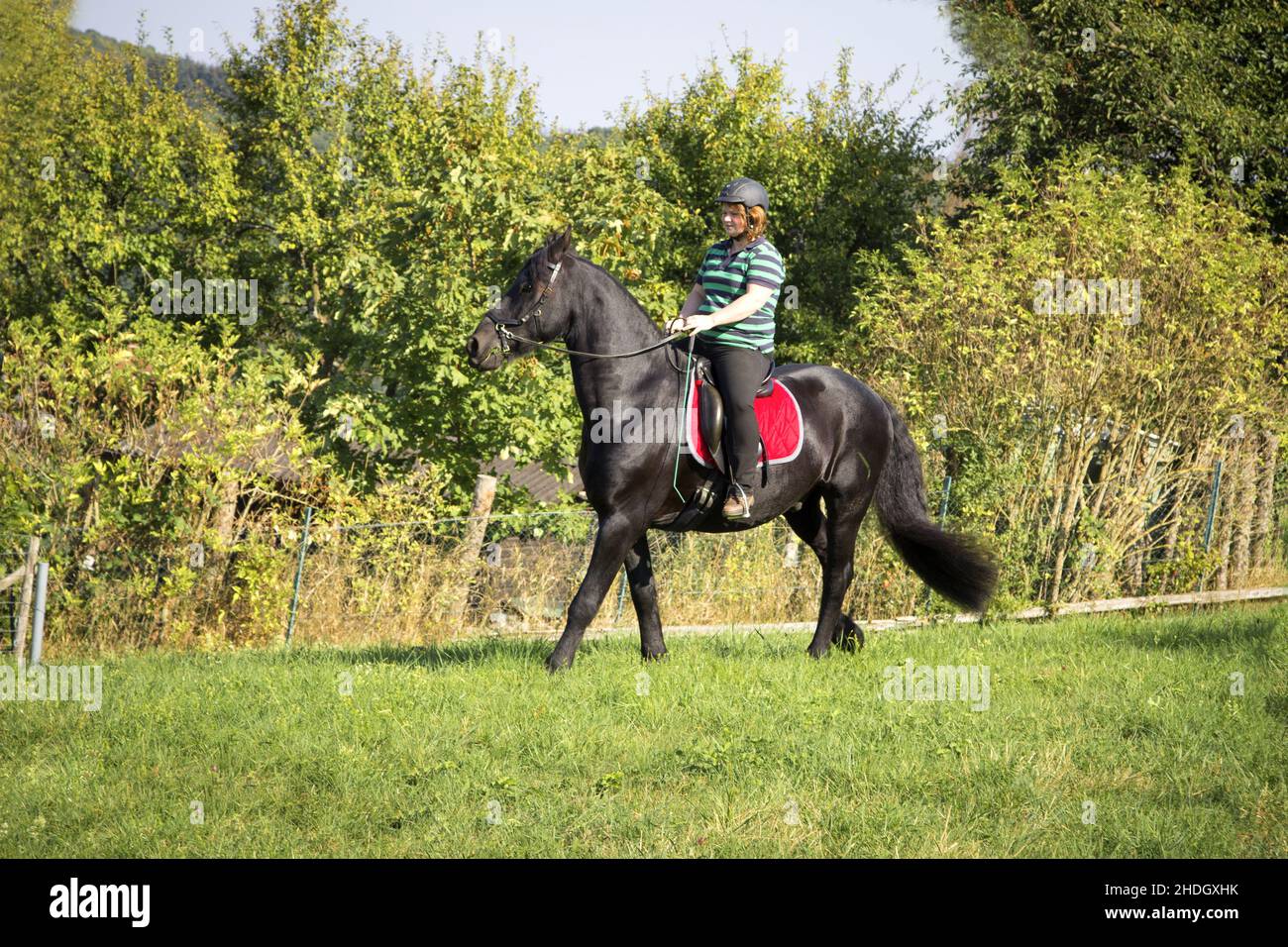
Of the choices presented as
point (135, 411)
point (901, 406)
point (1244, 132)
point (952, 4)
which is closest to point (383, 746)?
point (135, 411)

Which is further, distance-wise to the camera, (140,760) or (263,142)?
(263,142)

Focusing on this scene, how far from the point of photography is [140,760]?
6.27 metres

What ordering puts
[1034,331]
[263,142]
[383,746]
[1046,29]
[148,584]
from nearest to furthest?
[383,746] < [148,584] < [1034,331] < [1046,29] < [263,142]

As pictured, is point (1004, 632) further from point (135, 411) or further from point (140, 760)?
point (135, 411)

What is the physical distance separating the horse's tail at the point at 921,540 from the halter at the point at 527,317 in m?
3.29

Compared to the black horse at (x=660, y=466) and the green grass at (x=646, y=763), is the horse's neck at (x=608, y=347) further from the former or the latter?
the green grass at (x=646, y=763)

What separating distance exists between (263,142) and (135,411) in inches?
963

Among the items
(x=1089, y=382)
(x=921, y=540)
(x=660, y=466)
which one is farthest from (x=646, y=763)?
(x=1089, y=382)
